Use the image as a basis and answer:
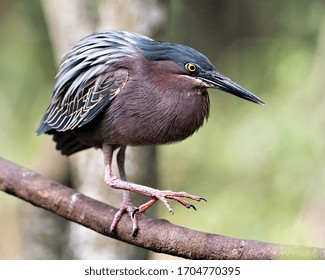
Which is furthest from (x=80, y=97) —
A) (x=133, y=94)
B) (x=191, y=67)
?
(x=191, y=67)

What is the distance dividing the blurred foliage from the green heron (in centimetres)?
233

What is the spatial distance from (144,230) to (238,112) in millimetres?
4393

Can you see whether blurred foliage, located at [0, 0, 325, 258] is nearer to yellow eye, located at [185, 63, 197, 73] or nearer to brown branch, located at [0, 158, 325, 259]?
brown branch, located at [0, 158, 325, 259]

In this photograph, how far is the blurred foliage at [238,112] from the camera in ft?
21.7

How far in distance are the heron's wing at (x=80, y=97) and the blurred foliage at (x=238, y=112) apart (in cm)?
226

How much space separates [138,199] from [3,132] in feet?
10.7

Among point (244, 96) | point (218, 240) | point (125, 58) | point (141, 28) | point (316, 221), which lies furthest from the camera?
point (316, 221)

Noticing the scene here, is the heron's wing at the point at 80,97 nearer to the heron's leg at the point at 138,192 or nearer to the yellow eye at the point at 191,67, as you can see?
the heron's leg at the point at 138,192

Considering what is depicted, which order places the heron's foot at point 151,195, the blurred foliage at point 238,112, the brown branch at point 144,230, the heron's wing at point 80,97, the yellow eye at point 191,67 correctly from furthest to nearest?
the blurred foliage at point 238,112 → the heron's wing at point 80,97 → the yellow eye at point 191,67 → the heron's foot at point 151,195 → the brown branch at point 144,230

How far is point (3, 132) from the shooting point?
7832mm

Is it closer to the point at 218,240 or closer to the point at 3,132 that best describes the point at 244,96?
the point at 218,240

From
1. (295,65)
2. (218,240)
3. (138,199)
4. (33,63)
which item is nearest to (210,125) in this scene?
(295,65)

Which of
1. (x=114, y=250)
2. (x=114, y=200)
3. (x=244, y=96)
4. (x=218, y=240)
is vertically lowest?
(x=114, y=250)

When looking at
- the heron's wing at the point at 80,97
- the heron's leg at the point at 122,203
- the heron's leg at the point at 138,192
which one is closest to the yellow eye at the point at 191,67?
the heron's wing at the point at 80,97
